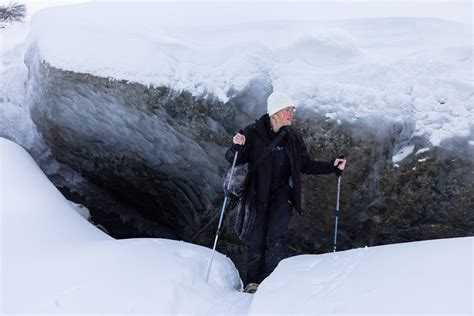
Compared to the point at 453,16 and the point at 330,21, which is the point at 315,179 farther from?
the point at 453,16

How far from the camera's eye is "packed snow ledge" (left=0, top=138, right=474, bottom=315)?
313 cm

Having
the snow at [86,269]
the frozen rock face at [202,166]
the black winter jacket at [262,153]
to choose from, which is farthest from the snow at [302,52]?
the snow at [86,269]

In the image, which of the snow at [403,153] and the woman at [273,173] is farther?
the snow at [403,153]

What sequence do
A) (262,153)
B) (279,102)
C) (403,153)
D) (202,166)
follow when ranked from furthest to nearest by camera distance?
(202,166) → (403,153) → (262,153) → (279,102)

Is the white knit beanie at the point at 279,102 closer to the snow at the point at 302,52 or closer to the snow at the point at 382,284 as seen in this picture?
the snow at the point at 302,52

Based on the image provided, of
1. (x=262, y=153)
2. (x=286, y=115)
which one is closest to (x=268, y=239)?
(x=262, y=153)

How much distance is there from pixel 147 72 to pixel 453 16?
4416 millimetres

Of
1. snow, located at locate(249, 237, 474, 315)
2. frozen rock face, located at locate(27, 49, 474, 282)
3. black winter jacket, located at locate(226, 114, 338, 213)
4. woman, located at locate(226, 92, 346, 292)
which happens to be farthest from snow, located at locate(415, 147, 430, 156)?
snow, located at locate(249, 237, 474, 315)

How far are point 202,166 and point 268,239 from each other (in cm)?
182

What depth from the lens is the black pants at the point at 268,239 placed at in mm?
4895

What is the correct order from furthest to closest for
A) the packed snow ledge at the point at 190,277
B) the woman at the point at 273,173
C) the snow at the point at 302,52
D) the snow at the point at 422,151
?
the snow at the point at 302,52, the snow at the point at 422,151, the woman at the point at 273,173, the packed snow ledge at the point at 190,277

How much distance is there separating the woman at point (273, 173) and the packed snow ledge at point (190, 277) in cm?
40

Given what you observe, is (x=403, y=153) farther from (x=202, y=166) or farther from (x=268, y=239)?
(x=202, y=166)

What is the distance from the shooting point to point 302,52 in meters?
5.95
